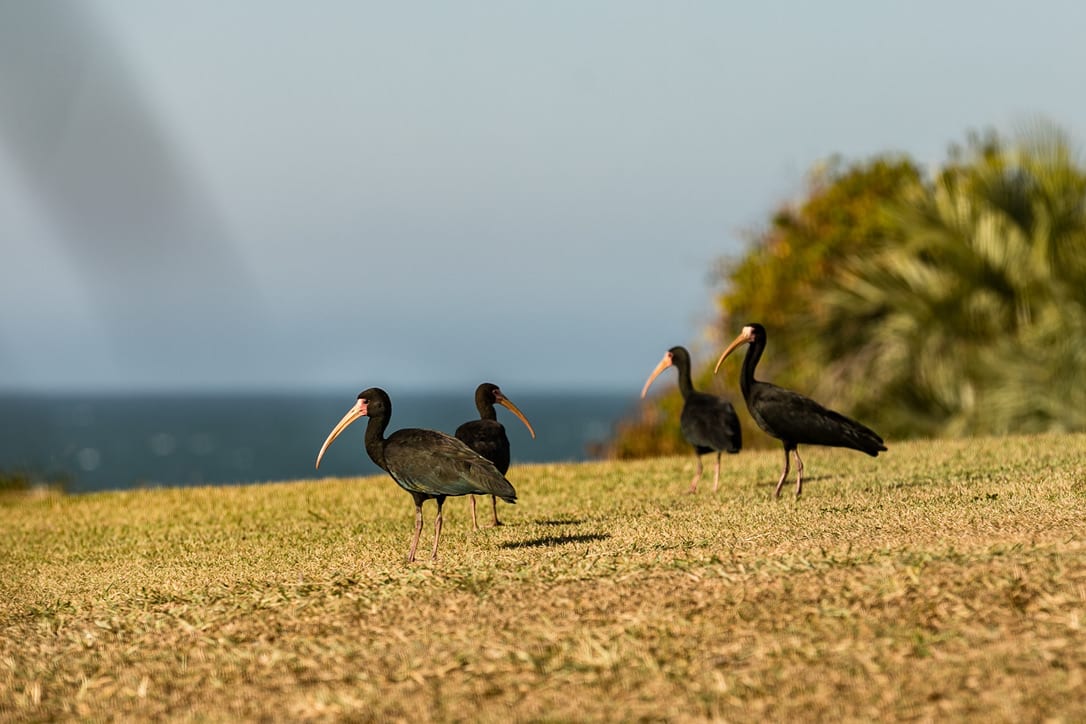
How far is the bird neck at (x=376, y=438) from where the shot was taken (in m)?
11.0

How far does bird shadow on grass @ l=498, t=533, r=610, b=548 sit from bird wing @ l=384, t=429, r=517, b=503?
0.89 m

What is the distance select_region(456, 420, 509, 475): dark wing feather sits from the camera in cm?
1226

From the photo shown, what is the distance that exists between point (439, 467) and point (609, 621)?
9.37 feet

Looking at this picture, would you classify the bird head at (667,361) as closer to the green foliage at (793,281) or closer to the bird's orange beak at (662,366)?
the bird's orange beak at (662,366)

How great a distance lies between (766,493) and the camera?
14102mm

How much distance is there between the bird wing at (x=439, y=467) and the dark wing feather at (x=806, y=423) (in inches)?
161

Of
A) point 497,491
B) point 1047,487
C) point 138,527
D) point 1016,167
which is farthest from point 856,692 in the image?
point 1016,167

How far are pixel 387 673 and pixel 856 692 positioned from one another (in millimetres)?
2561

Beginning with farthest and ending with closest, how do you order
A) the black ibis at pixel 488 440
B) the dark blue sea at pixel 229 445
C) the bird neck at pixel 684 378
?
the dark blue sea at pixel 229 445
the bird neck at pixel 684 378
the black ibis at pixel 488 440

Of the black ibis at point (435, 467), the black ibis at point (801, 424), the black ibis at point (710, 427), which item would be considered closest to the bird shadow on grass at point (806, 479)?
the black ibis at point (710, 427)

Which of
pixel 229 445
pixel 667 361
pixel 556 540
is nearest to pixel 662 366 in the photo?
pixel 667 361

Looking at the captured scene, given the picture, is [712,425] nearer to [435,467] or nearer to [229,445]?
[435,467]

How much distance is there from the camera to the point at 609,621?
26.1 ft

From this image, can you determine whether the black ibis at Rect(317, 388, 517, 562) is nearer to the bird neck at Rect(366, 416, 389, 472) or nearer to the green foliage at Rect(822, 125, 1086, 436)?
the bird neck at Rect(366, 416, 389, 472)
